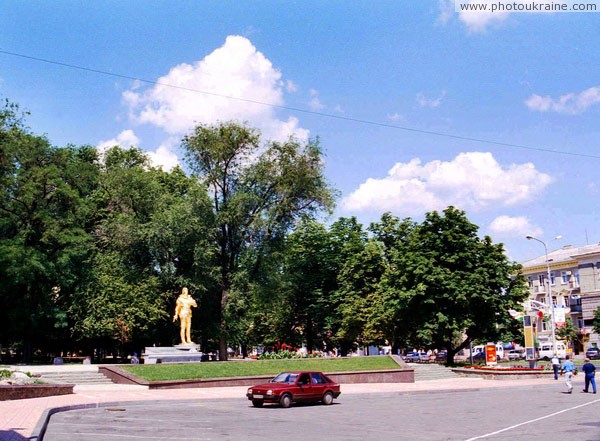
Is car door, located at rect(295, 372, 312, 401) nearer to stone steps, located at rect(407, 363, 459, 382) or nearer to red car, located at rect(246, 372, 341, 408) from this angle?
red car, located at rect(246, 372, 341, 408)

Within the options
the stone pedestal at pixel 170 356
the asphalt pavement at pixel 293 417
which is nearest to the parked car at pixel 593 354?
the asphalt pavement at pixel 293 417

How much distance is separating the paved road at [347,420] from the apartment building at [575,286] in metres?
54.5

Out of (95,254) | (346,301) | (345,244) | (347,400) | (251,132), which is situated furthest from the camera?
(345,244)

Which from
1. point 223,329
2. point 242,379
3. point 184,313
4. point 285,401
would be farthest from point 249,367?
point 285,401

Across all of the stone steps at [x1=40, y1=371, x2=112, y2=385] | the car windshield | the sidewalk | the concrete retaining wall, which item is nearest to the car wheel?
the car windshield

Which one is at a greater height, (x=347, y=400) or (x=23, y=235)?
(x=23, y=235)

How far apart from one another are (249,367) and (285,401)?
45.9ft

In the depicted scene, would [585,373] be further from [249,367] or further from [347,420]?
[249,367]

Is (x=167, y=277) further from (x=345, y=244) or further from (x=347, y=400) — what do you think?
(x=347, y=400)

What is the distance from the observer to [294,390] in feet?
76.5

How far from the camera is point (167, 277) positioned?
50188 mm

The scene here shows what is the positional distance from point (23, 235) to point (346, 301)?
93.0 ft

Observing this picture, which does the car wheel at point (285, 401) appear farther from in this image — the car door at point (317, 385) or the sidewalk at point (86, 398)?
the sidewalk at point (86, 398)

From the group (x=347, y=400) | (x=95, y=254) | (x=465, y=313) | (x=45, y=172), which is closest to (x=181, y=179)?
(x=95, y=254)
